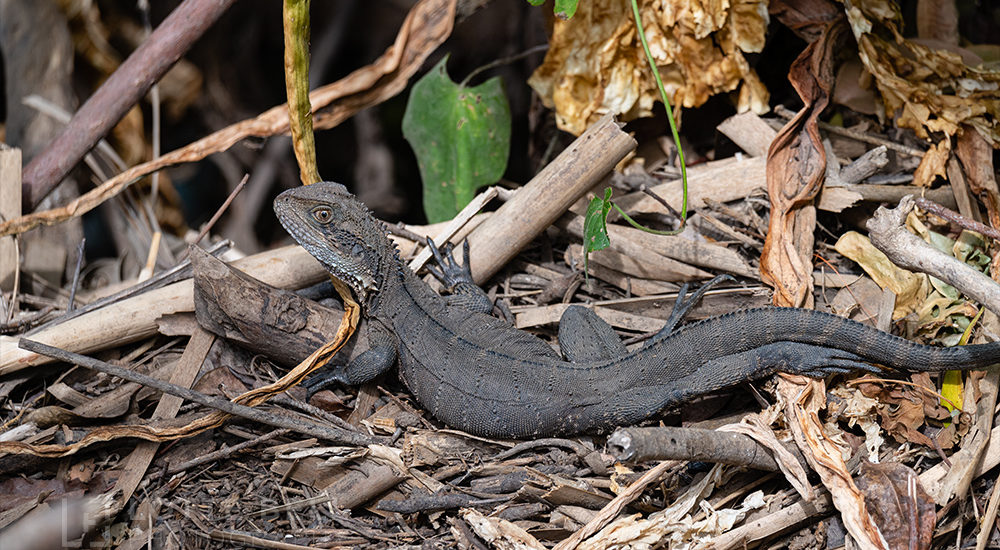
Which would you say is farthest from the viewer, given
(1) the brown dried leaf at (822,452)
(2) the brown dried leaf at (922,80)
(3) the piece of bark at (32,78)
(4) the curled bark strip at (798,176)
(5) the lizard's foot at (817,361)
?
(3) the piece of bark at (32,78)

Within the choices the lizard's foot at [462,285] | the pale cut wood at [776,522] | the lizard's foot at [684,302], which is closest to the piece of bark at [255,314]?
the lizard's foot at [462,285]

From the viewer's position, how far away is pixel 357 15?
7.90 meters

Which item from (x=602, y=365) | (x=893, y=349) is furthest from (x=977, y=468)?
(x=602, y=365)

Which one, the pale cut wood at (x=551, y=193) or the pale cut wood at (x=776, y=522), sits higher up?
the pale cut wood at (x=551, y=193)

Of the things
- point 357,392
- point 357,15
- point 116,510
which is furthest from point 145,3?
point 116,510

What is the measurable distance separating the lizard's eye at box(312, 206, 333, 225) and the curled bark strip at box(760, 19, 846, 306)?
243cm

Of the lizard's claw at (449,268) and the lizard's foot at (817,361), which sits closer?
the lizard's foot at (817,361)

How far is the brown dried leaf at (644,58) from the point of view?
14.6ft

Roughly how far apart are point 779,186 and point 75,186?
16.1ft

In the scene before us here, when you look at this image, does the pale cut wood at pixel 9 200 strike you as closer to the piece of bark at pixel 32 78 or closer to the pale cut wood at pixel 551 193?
the piece of bark at pixel 32 78

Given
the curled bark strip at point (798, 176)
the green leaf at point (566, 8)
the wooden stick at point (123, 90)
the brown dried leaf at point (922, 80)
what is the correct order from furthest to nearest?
the wooden stick at point (123, 90)
the brown dried leaf at point (922, 80)
the curled bark strip at point (798, 176)
the green leaf at point (566, 8)

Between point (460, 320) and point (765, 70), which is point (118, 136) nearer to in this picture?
point (460, 320)

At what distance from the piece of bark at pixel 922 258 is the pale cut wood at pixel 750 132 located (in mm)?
1191

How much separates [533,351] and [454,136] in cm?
161
